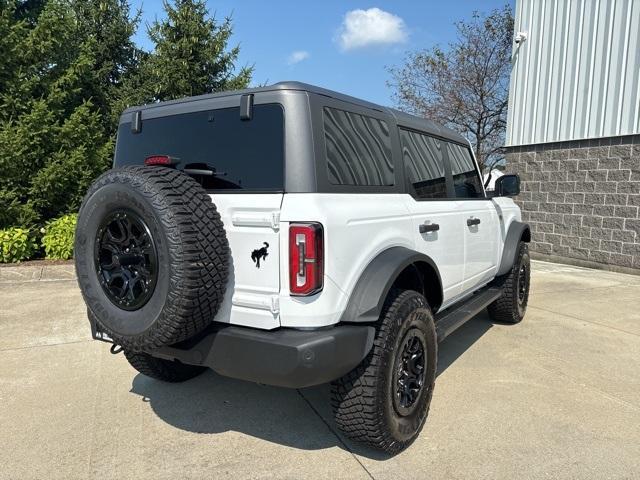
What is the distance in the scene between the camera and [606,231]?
346 inches

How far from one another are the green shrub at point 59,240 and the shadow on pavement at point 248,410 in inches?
215

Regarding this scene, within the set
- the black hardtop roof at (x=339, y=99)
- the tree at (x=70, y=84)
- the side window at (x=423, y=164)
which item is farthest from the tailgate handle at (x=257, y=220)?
the tree at (x=70, y=84)

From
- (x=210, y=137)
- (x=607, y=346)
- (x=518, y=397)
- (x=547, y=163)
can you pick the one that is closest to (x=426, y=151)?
(x=210, y=137)

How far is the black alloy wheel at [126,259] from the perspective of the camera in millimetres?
2199

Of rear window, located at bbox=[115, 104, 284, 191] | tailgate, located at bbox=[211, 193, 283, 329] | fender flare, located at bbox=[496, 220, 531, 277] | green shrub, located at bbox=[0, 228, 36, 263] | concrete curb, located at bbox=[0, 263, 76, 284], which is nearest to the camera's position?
tailgate, located at bbox=[211, 193, 283, 329]

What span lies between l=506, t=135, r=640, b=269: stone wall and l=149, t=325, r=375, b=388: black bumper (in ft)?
26.3

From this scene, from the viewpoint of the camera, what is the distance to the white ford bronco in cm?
217

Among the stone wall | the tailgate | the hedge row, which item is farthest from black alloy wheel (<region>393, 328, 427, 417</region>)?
the stone wall

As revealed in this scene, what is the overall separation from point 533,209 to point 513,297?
6098mm

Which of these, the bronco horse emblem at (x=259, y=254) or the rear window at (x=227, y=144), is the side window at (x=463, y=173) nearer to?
the rear window at (x=227, y=144)

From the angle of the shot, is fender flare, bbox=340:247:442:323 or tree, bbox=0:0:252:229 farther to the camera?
tree, bbox=0:0:252:229

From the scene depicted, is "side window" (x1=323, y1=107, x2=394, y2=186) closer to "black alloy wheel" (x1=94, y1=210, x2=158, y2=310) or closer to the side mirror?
"black alloy wheel" (x1=94, y1=210, x2=158, y2=310)

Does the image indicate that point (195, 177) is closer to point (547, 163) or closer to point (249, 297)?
point (249, 297)

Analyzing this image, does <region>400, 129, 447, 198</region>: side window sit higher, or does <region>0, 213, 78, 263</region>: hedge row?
<region>400, 129, 447, 198</region>: side window
